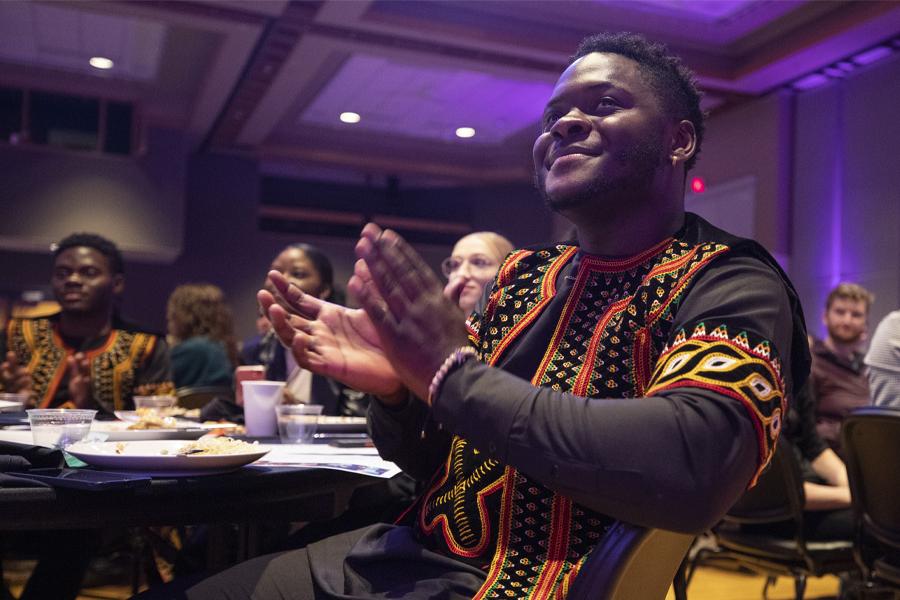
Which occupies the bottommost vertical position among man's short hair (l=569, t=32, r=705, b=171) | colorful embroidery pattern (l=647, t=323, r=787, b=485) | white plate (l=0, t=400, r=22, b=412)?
white plate (l=0, t=400, r=22, b=412)

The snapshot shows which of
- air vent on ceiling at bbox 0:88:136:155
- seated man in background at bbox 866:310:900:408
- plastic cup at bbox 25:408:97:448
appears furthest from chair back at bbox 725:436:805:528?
air vent on ceiling at bbox 0:88:136:155

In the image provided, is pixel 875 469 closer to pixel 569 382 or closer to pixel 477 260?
pixel 477 260

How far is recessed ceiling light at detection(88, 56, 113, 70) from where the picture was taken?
22.7ft

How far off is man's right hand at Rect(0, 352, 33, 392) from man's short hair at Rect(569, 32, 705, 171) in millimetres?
1802

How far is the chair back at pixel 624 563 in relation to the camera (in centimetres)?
97

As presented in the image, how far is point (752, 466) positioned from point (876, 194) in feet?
18.9

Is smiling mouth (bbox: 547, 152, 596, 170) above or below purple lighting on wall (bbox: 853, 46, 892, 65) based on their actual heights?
below

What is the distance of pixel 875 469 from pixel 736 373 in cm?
167

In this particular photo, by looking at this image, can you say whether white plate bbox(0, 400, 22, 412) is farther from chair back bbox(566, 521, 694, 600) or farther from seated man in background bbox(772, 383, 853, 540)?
seated man in background bbox(772, 383, 853, 540)

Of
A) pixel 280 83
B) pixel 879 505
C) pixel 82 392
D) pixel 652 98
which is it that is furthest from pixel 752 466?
pixel 280 83

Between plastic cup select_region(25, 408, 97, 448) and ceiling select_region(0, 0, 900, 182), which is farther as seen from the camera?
ceiling select_region(0, 0, 900, 182)

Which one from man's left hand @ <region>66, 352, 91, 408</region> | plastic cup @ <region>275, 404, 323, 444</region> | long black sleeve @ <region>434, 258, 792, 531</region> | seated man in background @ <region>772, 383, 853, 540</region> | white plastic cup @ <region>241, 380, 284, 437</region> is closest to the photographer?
long black sleeve @ <region>434, 258, 792, 531</region>

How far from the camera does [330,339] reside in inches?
47.3

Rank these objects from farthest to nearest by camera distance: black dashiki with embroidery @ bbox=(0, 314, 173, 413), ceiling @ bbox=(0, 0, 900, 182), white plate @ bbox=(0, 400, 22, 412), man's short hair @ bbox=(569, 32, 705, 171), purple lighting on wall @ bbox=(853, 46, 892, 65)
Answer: purple lighting on wall @ bbox=(853, 46, 892, 65), ceiling @ bbox=(0, 0, 900, 182), black dashiki with embroidery @ bbox=(0, 314, 173, 413), white plate @ bbox=(0, 400, 22, 412), man's short hair @ bbox=(569, 32, 705, 171)
